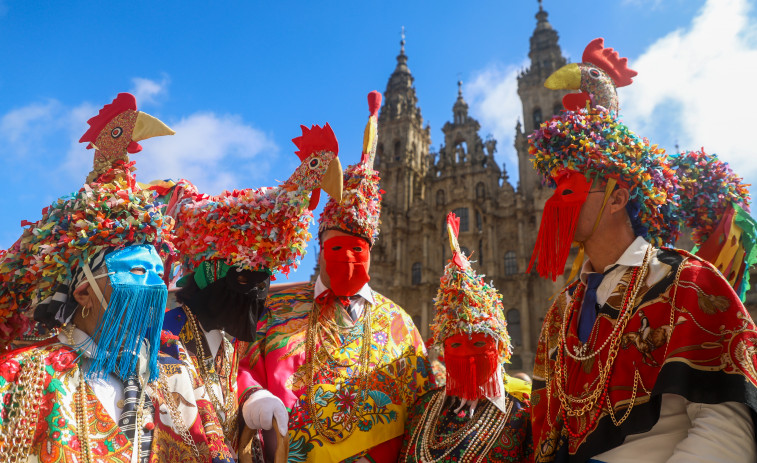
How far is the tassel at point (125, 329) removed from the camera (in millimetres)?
2062

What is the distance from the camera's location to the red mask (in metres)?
3.52

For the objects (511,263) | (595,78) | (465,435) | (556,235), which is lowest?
(465,435)

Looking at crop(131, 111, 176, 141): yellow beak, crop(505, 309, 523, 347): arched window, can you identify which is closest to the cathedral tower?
crop(505, 309, 523, 347): arched window

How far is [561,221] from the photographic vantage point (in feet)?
8.18

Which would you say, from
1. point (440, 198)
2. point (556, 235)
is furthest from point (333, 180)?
point (440, 198)

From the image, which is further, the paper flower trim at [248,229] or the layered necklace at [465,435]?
the layered necklace at [465,435]

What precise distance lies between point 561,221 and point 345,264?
5.16ft

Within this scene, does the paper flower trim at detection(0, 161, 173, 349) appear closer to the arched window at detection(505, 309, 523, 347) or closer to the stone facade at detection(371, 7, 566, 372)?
the stone facade at detection(371, 7, 566, 372)

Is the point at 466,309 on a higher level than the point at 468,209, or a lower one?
lower

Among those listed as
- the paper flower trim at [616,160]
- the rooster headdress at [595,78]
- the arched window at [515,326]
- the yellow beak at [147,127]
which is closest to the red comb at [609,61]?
the rooster headdress at [595,78]

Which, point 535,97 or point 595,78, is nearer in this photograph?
point 595,78

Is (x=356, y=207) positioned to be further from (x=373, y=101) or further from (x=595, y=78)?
(x=595, y=78)

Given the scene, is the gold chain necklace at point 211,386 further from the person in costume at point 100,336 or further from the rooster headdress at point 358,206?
the rooster headdress at point 358,206

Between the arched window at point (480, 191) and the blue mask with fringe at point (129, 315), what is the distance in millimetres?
26986
